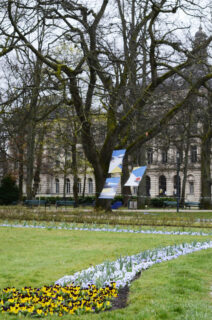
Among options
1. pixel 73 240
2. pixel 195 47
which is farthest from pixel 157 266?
pixel 195 47

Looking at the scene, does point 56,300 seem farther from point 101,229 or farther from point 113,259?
point 101,229

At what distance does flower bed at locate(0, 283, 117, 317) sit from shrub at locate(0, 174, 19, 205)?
33.6 m

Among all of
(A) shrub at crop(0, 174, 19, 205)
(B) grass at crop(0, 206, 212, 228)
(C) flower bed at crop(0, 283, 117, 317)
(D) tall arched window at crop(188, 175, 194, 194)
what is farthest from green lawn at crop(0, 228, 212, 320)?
(D) tall arched window at crop(188, 175, 194, 194)

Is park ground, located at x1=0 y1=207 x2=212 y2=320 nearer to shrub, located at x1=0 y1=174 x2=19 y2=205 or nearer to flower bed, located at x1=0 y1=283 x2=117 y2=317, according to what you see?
flower bed, located at x1=0 y1=283 x2=117 y2=317

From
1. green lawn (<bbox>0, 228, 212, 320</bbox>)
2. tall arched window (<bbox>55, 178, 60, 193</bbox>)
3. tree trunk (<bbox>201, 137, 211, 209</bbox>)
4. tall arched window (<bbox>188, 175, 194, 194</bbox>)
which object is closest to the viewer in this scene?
green lawn (<bbox>0, 228, 212, 320</bbox>)

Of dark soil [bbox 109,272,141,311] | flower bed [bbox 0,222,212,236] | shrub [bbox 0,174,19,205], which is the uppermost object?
shrub [bbox 0,174,19,205]

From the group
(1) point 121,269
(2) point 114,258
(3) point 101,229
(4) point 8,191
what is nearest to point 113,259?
(2) point 114,258

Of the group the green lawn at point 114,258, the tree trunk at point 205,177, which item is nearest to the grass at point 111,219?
the green lawn at point 114,258

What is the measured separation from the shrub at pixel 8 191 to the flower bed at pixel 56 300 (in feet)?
110

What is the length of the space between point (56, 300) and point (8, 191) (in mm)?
34732

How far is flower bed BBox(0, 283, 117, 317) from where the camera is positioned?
18.0 ft

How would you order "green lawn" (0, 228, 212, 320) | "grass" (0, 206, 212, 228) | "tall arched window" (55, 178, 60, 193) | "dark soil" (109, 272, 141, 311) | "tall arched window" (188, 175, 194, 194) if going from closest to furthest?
"green lawn" (0, 228, 212, 320), "dark soil" (109, 272, 141, 311), "grass" (0, 206, 212, 228), "tall arched window" (188, 175, 194, 194), "tall arched window" (55, 178, 60, 193)

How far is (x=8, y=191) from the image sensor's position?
3975 centimetres

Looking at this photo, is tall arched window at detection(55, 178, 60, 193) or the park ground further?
tall arched window at detection(55, 178, 60, 193)
